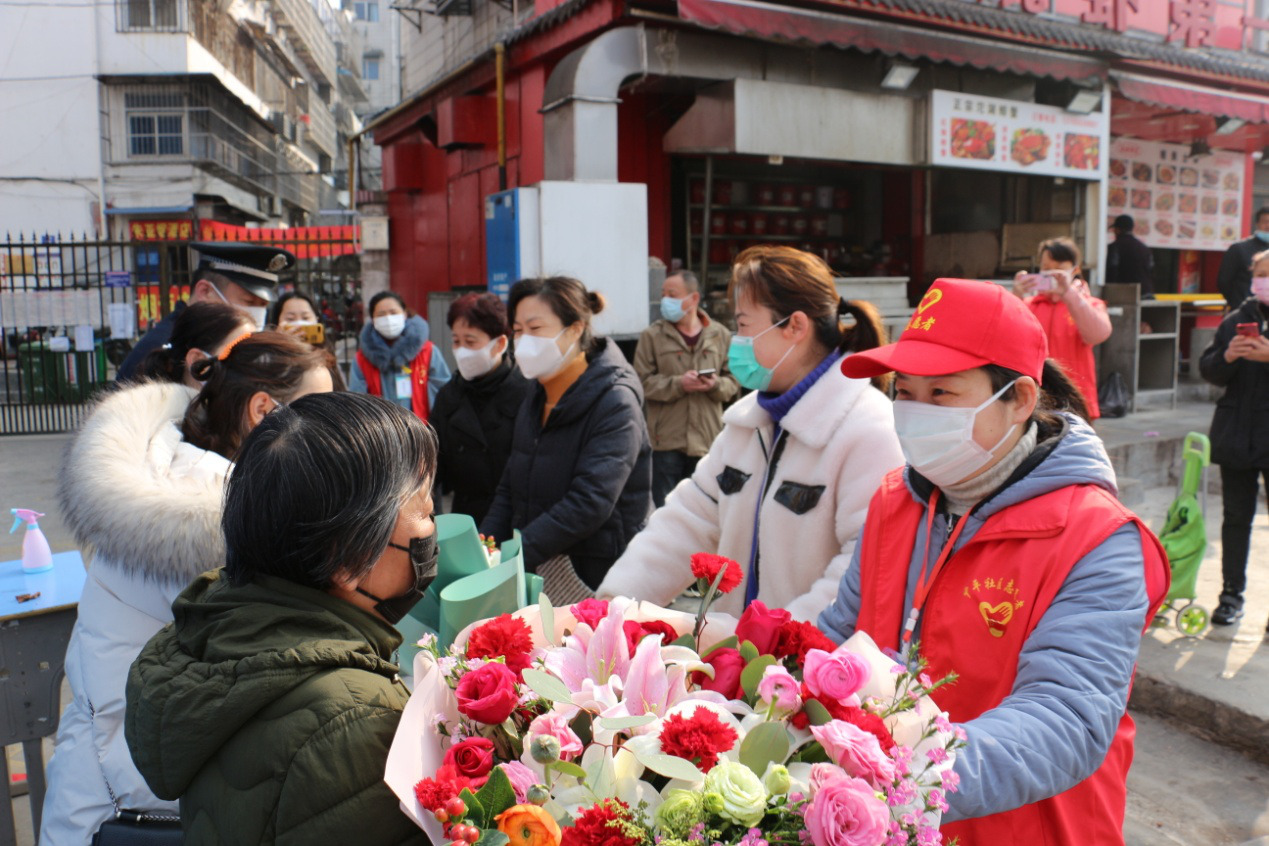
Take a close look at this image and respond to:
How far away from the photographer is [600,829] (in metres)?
1.00

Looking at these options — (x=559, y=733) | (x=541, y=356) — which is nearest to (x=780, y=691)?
(x=559, y=733)

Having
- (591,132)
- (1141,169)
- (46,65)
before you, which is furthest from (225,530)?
(46,65)

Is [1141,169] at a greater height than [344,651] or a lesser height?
greater

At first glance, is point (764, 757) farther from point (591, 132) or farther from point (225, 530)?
point (591, 132)

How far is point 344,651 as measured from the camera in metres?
1.26

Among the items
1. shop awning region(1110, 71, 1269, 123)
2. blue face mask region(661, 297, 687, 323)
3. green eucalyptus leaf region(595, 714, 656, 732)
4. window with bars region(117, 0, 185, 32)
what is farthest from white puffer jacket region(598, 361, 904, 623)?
window with bars region(117, 0, 185, 32)

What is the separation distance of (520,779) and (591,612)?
0.31 meters

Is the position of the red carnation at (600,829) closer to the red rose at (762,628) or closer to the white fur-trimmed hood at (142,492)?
the red rose at (762,628)

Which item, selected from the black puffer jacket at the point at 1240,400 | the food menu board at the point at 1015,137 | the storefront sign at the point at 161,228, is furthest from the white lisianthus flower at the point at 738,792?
the storefront sign at the point at 161,228

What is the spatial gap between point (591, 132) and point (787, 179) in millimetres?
4399

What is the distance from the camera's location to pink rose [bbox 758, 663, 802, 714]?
1.17m

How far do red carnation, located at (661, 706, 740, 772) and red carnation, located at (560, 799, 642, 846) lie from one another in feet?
0.30

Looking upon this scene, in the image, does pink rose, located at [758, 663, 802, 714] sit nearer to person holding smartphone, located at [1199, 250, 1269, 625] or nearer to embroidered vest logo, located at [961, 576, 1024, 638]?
embroidered vest logo, located at [961, 576, 1024, 638]

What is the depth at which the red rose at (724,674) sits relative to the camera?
1265mm
